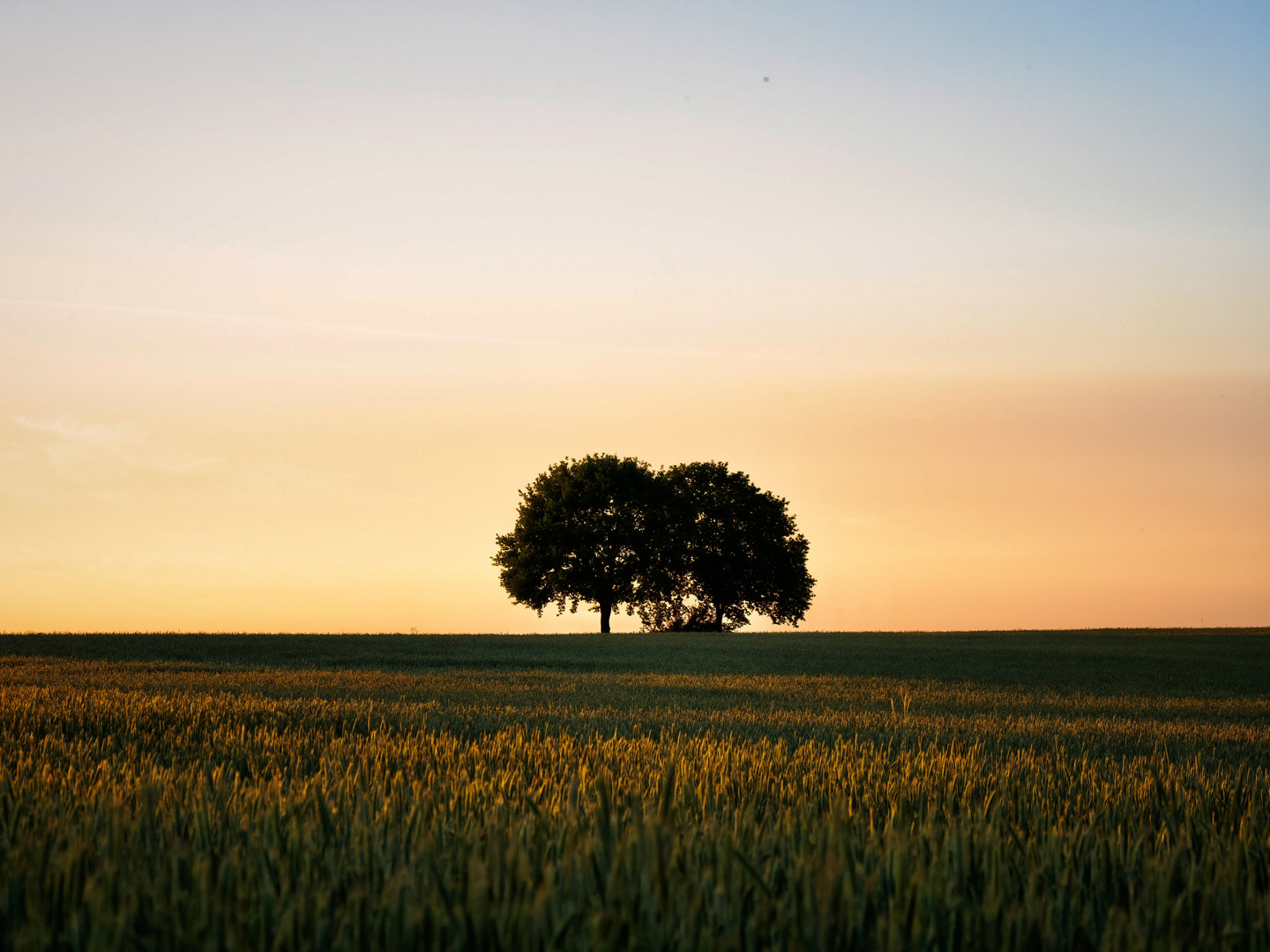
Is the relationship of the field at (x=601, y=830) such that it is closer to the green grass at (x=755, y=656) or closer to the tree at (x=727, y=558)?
the green grass at (x=755, y=656)

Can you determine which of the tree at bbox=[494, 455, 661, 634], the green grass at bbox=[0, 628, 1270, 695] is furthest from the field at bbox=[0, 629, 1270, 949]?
the tree at bbox=[494, 455, 661, 634]

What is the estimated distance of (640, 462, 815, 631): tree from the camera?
53812mm

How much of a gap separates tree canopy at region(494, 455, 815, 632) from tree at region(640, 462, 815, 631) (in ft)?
0.20

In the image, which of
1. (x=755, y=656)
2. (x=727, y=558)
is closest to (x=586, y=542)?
(x=727, y=558)

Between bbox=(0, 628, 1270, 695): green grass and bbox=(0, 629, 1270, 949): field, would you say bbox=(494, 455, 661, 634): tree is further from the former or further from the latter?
bbox=(0, 629, 1270, 949): field

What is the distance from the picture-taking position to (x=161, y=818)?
3625mm

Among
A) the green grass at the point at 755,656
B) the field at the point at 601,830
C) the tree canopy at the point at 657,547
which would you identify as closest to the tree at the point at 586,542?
the tree canopy at the point at 657,547

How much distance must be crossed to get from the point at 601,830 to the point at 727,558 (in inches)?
2068

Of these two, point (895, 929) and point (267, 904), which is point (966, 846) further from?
point (267, 904)

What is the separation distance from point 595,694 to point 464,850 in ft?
36.3

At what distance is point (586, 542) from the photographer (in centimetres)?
5019

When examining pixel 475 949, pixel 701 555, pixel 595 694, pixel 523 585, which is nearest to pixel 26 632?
pixel 523 585

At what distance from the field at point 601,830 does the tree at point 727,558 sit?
42.2 metres

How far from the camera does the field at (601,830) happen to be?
2.28 metres
